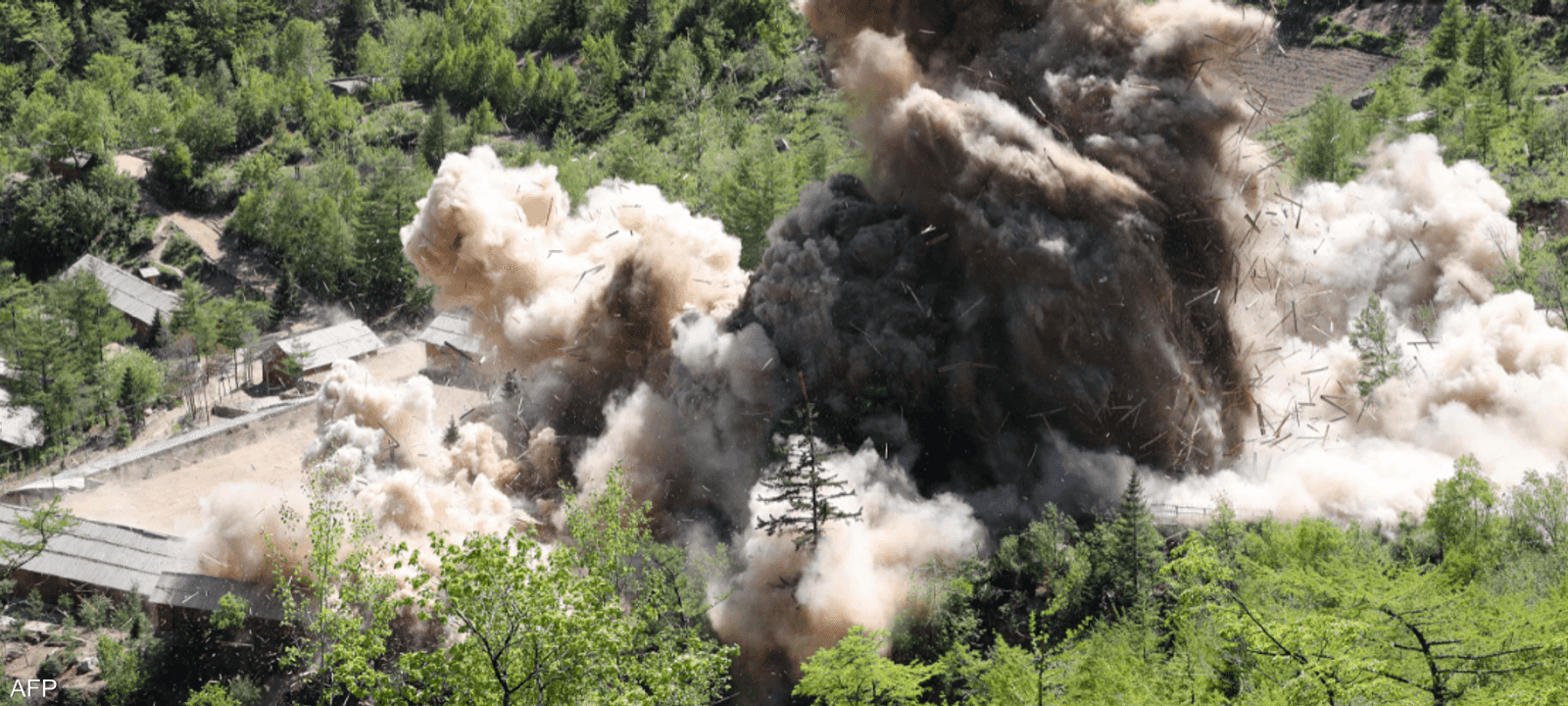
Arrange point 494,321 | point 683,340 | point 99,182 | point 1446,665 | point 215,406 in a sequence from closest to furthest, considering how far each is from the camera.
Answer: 1. point 1446,665
2. point 683,340
3. point 494,321
4. point 215,406
5. point 99,182

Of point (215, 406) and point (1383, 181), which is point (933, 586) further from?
point (215, 406)

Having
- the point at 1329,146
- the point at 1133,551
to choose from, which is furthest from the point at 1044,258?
the point at 1329,146

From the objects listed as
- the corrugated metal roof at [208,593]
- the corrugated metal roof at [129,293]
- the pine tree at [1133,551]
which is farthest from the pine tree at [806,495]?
the corrugated metal roof at [129,293]

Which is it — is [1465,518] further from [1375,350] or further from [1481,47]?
[1481,47]

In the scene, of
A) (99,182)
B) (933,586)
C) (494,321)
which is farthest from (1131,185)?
(99,182)

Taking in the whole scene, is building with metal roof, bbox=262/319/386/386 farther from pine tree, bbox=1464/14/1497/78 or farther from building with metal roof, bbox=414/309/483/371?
pine tree, bbox=1464/14/1497/78
